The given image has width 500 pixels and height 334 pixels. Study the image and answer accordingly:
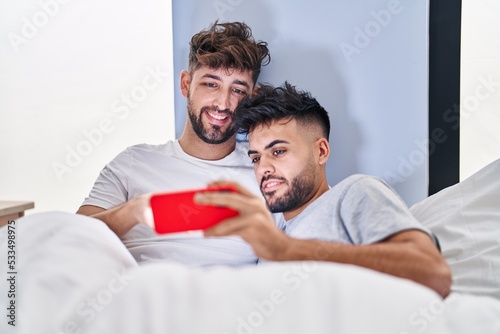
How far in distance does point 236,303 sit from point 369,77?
93 centimetres

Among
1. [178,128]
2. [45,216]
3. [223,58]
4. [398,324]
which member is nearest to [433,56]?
[223,58]

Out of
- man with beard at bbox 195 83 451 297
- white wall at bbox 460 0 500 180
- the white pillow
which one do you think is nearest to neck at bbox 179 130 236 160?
man with beard at bbox 195 83 451 297

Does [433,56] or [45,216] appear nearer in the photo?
[45,216]

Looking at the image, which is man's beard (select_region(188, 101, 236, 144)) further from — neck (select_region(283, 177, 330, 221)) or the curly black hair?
neck (select_region(283, 177, 330, 221))

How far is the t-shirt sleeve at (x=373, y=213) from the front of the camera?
816 millimetres

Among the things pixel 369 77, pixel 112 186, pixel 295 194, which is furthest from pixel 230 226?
pixel 369 77

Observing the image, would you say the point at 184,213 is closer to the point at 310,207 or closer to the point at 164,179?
the point at 310,207

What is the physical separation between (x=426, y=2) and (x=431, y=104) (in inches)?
11.0

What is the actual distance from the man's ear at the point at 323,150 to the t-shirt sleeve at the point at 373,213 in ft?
0.78

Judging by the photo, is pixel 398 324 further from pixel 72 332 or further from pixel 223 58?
pixel 223 58

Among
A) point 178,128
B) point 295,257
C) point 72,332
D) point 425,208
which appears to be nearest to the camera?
point 72,332

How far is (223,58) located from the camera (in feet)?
4.25

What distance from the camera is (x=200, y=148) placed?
133 centimetres

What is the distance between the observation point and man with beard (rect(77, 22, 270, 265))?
127 cm
